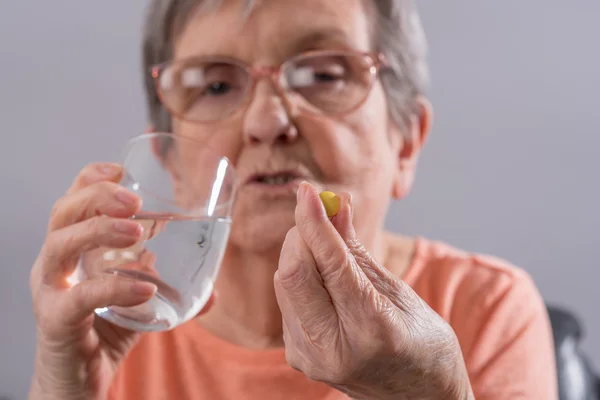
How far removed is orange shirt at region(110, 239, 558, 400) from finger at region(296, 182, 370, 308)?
0.41 meters

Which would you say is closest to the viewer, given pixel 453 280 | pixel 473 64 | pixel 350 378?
pixel 350 378

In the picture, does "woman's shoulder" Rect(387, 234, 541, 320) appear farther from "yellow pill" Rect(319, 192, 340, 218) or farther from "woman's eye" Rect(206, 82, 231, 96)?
"yellow pill" Rect(319, 192, 340, 218)

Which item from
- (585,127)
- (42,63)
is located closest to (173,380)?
(42,63)

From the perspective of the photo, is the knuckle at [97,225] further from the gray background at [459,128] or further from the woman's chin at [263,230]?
the gray background at [459,128]

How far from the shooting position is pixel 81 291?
67cm

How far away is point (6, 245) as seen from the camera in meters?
1.62

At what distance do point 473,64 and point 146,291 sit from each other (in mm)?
1140

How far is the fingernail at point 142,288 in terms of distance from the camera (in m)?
0.62

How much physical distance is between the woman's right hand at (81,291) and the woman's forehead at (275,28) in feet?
1.04

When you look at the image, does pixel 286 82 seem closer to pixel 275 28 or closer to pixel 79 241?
pixel 275 28

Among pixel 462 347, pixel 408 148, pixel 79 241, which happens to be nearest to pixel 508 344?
pixel 462 347

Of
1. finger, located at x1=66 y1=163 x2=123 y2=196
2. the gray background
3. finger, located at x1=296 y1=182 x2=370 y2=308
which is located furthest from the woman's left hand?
the gray background

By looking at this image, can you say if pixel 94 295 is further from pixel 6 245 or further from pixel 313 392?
pixel 6 245

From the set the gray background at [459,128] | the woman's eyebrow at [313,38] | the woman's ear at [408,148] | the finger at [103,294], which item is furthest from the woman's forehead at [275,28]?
the gray background at [459,128]
